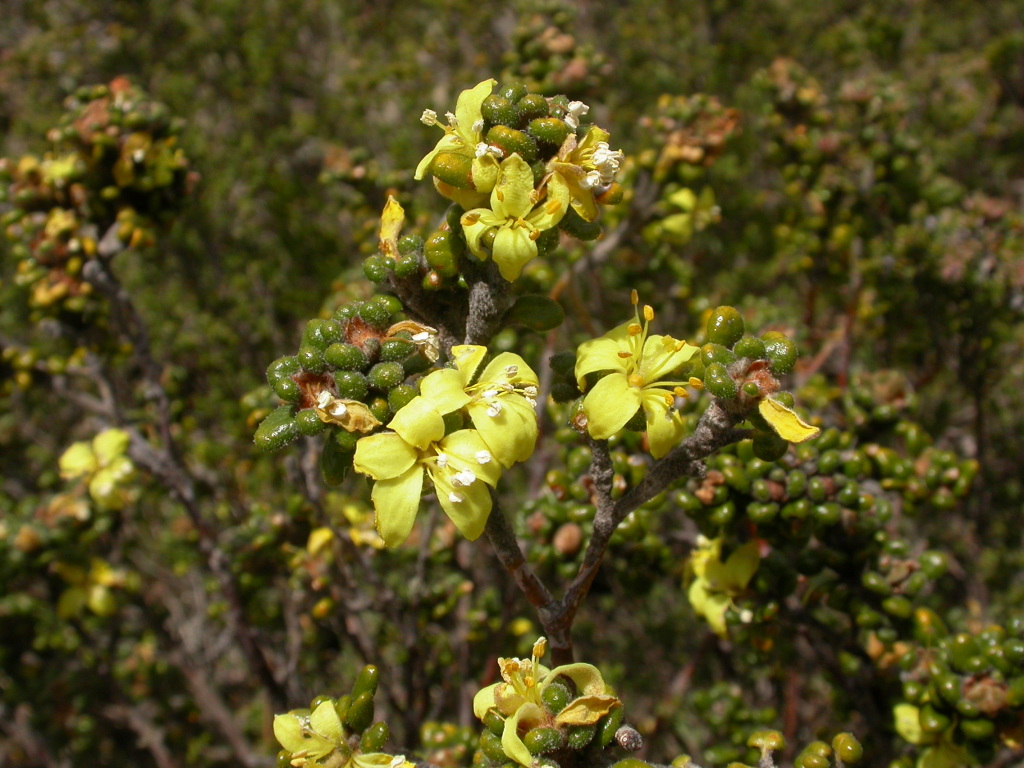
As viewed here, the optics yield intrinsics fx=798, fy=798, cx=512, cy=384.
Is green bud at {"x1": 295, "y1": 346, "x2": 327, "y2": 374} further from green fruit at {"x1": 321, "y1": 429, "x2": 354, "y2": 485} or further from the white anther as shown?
the white anther

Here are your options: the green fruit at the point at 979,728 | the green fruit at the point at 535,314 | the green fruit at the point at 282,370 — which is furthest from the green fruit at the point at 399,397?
the green fruit at the point at 979,728

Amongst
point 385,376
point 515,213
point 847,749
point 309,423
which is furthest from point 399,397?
point 847,749

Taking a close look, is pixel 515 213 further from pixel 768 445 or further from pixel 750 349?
pixel 768 445

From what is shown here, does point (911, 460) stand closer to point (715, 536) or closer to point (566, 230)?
point (715, 536)

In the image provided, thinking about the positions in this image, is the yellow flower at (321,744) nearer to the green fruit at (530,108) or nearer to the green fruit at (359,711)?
the green fruit at (359,711)

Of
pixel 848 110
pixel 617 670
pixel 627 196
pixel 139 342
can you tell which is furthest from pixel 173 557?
pixel 848 110
